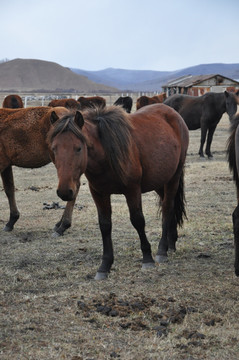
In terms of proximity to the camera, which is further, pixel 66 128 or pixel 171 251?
pixel 171 251

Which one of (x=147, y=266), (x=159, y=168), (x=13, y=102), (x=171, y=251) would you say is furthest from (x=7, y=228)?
(x=13, y=102)

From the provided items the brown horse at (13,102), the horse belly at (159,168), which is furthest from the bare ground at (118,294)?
the brown horse at (13,102)

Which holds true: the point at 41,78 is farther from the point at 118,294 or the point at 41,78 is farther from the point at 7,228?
the point at 118,294

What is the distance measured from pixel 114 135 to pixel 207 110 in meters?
11.9

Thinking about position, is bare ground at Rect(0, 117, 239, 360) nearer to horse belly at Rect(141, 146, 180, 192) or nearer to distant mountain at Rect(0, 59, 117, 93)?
horse belly at Rect(141, 146, 180, 192)

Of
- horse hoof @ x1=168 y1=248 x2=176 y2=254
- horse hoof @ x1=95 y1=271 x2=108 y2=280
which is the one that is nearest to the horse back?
horse hoof @ x1=168 y1=248 x2=176 y2=254

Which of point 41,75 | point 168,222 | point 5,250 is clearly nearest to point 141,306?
point 168,222

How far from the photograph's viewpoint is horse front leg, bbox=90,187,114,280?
5.54m

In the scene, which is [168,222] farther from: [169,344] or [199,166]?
[199,166]

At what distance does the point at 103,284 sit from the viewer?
17.4ft

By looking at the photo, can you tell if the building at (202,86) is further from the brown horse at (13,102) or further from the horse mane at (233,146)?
the horse mane at (233,146)

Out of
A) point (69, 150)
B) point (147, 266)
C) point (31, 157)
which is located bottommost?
point (147, 266)

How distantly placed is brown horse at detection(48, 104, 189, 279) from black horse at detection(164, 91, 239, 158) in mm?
10094

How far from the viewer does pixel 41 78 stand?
6417 inches
